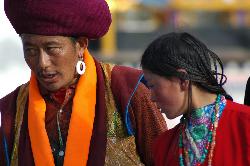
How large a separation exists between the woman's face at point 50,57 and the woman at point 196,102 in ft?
1.51

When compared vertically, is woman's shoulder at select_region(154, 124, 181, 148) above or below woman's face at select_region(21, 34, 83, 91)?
below

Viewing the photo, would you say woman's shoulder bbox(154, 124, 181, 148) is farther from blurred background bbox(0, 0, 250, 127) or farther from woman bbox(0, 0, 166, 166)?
blurred background bbox(0, 0, 250, 127)

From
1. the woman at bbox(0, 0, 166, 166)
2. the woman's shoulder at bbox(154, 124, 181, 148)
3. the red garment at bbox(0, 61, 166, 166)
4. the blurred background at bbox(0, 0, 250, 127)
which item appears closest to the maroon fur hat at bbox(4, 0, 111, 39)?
the woman at bbox(0, 0, 166, 166)

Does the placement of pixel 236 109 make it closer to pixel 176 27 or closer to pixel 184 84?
pixel 184 84

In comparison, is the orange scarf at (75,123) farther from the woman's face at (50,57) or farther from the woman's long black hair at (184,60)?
→ the woman's long black hair at (184,60)

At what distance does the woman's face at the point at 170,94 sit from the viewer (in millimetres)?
2652

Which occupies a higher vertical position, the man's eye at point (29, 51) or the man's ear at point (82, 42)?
the man's ear at point (82, 42)

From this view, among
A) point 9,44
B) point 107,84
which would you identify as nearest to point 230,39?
point 9,44

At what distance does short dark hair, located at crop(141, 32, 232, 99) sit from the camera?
2645 mm

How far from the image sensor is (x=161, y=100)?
268cm

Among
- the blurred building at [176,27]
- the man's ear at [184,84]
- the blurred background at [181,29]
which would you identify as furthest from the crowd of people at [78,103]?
the blurred building at [176,27]

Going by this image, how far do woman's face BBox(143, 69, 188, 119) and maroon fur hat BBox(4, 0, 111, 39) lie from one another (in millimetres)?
506

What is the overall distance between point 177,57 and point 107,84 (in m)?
0.63

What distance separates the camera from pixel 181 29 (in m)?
11.4
